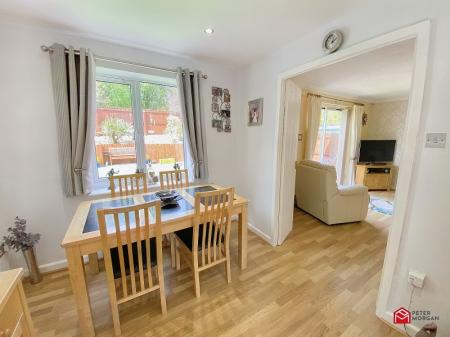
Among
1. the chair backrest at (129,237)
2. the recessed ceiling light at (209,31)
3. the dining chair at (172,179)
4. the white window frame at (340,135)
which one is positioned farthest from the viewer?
the white window frame at (340,135)

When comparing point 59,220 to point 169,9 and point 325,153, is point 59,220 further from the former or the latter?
point 325,153

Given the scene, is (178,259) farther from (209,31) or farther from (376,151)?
(376,151)

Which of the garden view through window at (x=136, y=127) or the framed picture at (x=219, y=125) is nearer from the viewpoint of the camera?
the garden view through window at (x=136, y=127)

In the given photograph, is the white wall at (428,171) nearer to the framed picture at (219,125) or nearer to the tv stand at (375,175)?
the framed picture at (219,125)

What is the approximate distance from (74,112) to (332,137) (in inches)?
199

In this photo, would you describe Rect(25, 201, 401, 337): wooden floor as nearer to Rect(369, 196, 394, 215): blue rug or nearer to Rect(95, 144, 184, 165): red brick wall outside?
Rect(95, 144, 184, 165): red brick wall outside

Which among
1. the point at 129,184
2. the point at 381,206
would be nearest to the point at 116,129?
the point at 129,184

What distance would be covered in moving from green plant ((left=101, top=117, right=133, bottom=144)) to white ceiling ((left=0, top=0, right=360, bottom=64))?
2.82ft

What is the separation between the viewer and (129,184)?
2395mm

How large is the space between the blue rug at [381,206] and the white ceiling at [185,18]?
3496 millimetres

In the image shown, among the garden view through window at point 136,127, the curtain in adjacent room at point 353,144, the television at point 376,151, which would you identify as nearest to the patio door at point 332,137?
the curtain in adjacent room at point 353,144

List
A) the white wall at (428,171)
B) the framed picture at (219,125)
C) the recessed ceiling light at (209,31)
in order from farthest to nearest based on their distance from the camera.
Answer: the framed picture at (219,125) → the recessed ceiling light at (209,31) → the white wall at (428,171)

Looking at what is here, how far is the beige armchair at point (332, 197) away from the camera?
295cm

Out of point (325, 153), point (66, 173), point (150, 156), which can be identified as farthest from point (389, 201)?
point (66, 173)
